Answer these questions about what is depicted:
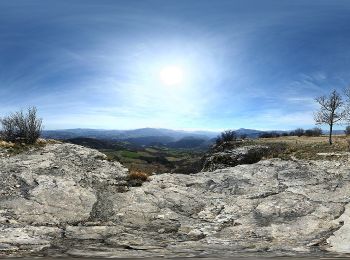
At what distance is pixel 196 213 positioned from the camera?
50.6 feet

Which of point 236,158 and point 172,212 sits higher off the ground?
point 236,158

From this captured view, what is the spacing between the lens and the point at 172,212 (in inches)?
604

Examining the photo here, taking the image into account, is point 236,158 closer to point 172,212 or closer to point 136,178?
point 136,178

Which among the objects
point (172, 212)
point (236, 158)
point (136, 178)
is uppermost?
point (236, 158)

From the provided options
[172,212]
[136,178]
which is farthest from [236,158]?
[172,212]

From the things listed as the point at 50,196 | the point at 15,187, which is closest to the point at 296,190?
the point at 50,196

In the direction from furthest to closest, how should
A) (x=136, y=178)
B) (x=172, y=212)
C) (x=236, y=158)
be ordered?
(x=236, y=158) < (x=136, y=178) < (x=172, y=212)

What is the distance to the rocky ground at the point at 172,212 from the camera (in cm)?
1141

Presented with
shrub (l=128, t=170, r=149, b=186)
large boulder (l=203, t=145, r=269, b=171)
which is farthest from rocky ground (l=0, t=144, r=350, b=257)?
large boulder (l=203, t=145, r=269, b=171)

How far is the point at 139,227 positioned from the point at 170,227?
114cm

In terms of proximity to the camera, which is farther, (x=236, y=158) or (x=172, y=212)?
(x=236, y=158)

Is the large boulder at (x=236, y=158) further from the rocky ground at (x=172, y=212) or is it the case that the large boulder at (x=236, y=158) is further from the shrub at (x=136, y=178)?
the shrub at (x=136, y=178)

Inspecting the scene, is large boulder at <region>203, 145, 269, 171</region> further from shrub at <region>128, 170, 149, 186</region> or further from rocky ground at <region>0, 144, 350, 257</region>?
shrub at <region>128, 170, 149, 186</region>

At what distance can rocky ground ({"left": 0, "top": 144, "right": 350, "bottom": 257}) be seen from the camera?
11414mm
